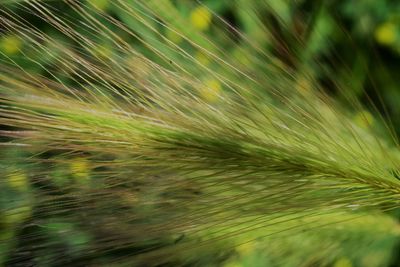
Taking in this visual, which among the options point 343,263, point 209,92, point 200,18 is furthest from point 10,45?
point 343,263

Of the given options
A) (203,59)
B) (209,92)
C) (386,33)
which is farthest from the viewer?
(386,33)

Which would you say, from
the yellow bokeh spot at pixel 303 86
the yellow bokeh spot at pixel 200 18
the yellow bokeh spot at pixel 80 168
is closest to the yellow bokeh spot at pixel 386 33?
the yellow bokeh spot at pixel 200 18

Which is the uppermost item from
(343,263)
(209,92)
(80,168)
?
(209,92)

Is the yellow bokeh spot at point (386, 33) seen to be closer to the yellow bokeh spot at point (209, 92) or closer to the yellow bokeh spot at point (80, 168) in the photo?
the yellow bokeh spot at point (209, 92)

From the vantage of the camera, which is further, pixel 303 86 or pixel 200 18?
pixel 200 18

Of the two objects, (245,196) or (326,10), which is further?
(326,10)

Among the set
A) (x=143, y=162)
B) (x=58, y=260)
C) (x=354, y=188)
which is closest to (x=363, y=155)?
(x=354, y=188)

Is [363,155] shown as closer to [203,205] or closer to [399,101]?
[203,205]

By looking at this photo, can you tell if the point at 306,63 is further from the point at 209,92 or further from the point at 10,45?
the point at 10,45
